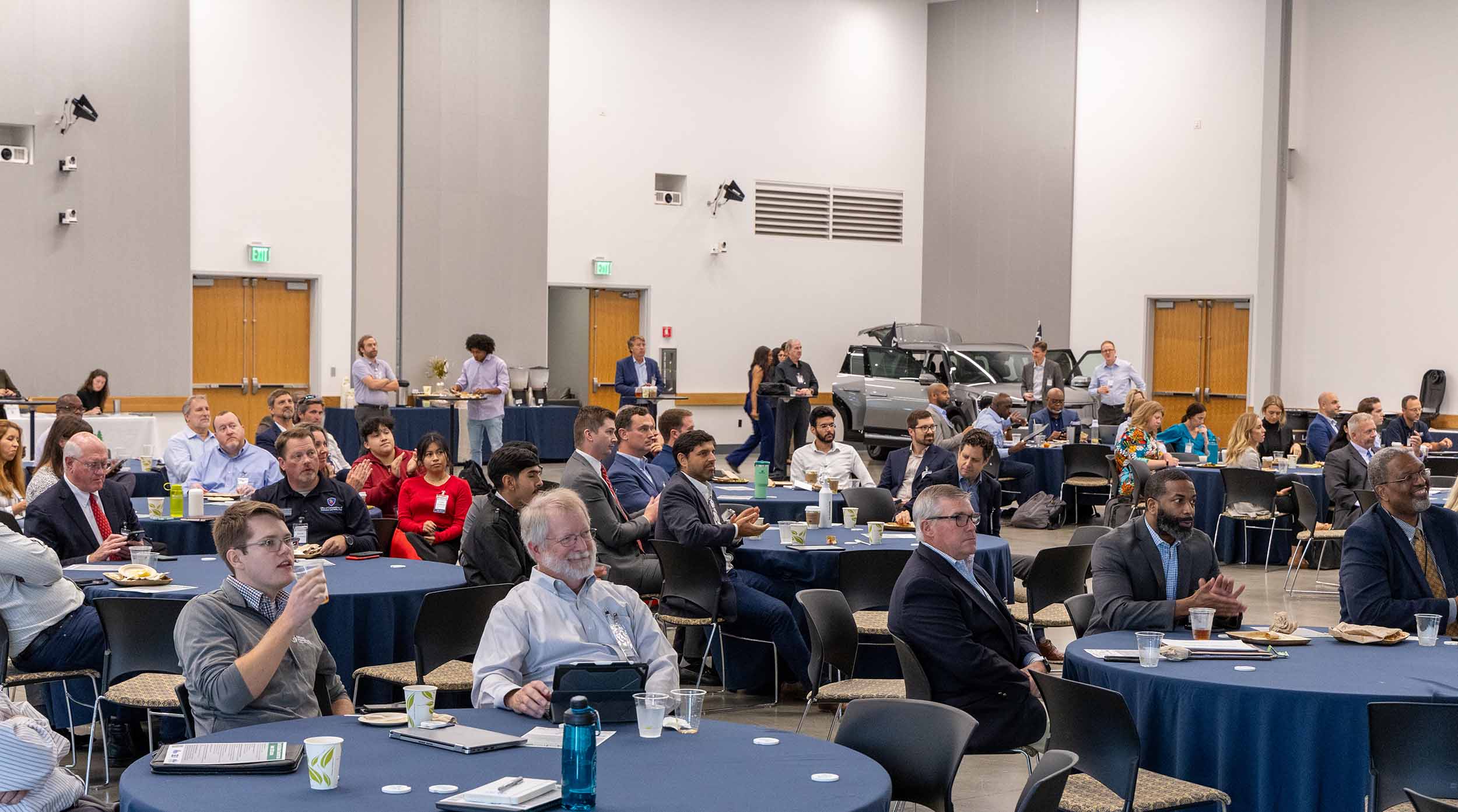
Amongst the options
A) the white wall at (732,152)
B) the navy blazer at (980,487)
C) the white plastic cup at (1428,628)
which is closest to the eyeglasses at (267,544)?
the white plastic cup at (1428,628)

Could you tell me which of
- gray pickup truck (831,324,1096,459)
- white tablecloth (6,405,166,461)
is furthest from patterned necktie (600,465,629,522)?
gray pickup truck (831,324,1096,459)

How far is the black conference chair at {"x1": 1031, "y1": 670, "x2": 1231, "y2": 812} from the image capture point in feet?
12.1

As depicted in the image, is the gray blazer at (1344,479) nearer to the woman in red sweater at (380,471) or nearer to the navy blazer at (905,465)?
the navy blazer at (905,465)

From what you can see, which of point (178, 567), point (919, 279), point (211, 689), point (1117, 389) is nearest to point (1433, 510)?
point (211, 689)

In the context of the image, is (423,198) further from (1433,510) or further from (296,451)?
(1433,510)

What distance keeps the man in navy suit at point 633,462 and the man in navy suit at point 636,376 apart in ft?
28.5

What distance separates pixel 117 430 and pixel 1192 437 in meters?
9.69

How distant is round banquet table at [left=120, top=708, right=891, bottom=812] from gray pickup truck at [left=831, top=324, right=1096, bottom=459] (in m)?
13.1

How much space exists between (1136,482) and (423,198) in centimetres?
1000

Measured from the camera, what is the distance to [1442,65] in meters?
16.8

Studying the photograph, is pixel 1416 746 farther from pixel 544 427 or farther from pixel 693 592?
pixel 544 427

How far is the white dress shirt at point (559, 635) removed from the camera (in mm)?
3760

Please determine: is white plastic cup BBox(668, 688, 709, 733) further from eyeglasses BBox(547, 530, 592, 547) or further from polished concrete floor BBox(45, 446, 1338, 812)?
polished concrete floor BBox(45, 446, 1338, 812)

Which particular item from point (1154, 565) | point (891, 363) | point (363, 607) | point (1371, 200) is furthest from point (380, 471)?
point (1371, 200)
